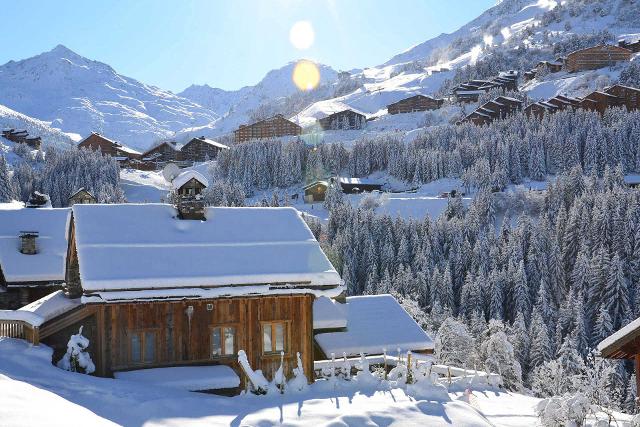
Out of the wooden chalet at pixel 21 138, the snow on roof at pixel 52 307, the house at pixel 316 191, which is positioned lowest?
the house at pixel 316 191

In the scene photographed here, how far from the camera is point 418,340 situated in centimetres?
2409

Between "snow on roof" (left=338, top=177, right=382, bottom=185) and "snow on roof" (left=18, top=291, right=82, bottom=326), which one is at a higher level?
"snow on roof" (left=18, top=291, right=82, bottom=326)

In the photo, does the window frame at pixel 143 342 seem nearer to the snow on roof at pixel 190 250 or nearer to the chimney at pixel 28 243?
the snow on roof at pixel 190 250

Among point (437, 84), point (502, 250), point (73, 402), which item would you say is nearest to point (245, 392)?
point (73, 402)

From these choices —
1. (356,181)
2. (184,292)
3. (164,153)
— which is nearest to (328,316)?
(184,292)

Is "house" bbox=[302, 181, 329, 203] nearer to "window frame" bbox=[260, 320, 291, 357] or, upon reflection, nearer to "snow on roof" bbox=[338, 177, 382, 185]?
"snow on roof" bbox=[338, 177, 382, 185]

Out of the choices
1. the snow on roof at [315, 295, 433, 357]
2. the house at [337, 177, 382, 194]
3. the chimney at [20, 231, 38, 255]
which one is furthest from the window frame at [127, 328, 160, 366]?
the house at [337, 177, 382, 194]

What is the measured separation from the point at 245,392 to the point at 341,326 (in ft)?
36.3

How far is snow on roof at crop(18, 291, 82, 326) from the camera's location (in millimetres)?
16031

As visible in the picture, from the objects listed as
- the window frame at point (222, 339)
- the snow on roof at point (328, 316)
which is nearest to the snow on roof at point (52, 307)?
the window frame at point (222, 339)

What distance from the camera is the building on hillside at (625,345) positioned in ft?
37.8

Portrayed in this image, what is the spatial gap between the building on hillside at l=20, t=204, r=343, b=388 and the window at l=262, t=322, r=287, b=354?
3 centimetres

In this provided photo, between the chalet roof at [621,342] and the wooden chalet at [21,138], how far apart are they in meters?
136

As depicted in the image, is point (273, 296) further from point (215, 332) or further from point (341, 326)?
point (341, 326)
